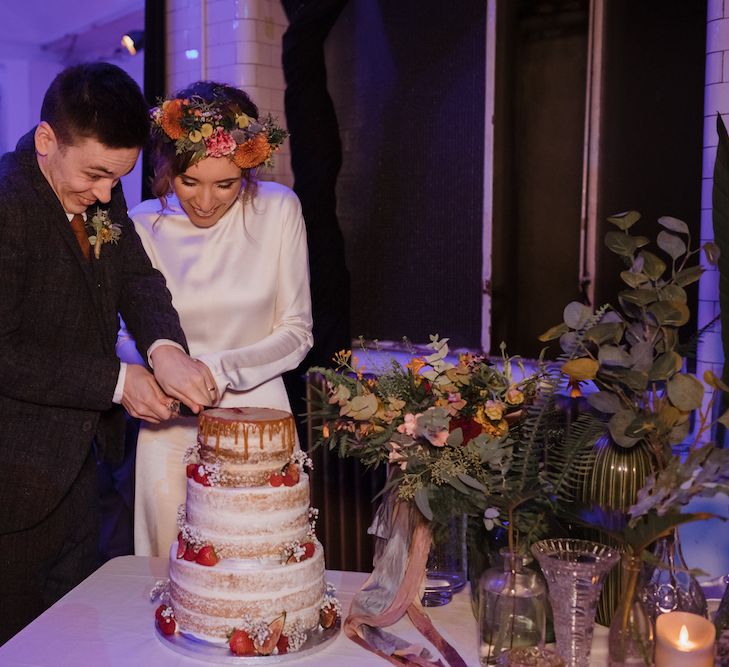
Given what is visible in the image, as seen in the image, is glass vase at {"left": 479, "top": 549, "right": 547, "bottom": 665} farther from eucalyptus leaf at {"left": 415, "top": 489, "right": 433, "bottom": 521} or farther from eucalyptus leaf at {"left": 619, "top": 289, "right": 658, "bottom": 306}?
eucalyptus leaf at {"left": 619, "top": 289, "right": 658, "bottom": 306}

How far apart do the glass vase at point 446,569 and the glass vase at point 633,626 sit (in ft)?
1.35

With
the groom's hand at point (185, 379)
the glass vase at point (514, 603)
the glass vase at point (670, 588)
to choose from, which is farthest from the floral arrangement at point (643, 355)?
the groom's hand at point (185, 379)

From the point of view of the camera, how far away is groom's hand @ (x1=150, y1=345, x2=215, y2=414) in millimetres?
1984

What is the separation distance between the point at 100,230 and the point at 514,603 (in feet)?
4.50

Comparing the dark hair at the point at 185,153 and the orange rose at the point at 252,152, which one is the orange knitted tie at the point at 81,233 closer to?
the dark hair at the point at 185,153

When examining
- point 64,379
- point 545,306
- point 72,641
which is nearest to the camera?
point 72,641

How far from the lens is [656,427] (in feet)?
4.83

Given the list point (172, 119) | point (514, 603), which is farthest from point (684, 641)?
point (172, 119)

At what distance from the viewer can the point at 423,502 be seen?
1.55 metres

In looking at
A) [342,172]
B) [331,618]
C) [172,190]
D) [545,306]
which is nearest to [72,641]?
[331,618]

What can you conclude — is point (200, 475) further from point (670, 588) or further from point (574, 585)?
point (670, 588)

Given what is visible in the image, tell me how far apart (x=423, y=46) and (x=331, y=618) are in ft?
9.60

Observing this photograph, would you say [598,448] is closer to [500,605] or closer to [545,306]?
[500,605]

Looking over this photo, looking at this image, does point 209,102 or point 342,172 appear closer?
point 209,102
